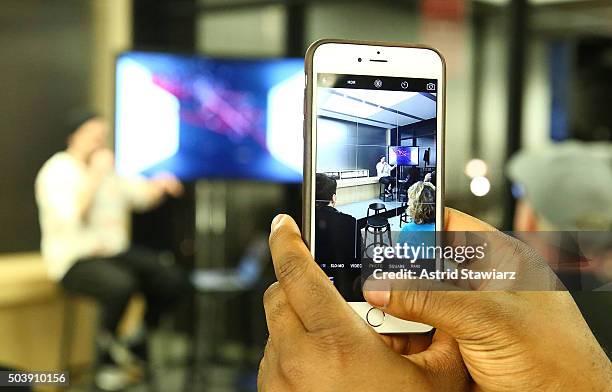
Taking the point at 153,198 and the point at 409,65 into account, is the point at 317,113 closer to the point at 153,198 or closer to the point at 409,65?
the point at 409,65

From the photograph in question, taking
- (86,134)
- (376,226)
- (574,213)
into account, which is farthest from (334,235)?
(86,134)

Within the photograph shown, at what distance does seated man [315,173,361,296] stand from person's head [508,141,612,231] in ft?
1.49

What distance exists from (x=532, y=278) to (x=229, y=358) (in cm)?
141

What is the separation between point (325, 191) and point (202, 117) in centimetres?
113

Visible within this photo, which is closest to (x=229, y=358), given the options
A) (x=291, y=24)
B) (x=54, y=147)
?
(x=54, y=147)

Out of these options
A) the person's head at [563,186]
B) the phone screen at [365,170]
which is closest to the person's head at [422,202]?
the phone screen at [365,170]

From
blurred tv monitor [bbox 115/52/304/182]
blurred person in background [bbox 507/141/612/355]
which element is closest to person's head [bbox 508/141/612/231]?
blurred person in background [bbox 507/141/612/355]

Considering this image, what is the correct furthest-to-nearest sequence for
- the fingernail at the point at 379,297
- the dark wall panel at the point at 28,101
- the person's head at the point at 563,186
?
1. the dark wall panel at the point at 28,101
2. the person's head at the point at 563,186
3. the fingernail at the point at 379,297

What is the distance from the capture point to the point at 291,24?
4.14ft

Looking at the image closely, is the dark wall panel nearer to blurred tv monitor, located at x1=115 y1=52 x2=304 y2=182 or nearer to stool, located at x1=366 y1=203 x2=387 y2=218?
blurred tv monitor, located at x1=115 y1=52 x2=304 y2=182

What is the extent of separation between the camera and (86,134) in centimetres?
135

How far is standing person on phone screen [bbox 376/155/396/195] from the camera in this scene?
346 millimetres

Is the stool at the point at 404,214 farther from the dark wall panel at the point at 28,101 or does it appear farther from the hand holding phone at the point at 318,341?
the dark wall panel at the point at 28,101

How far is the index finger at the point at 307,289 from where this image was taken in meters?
0.33
